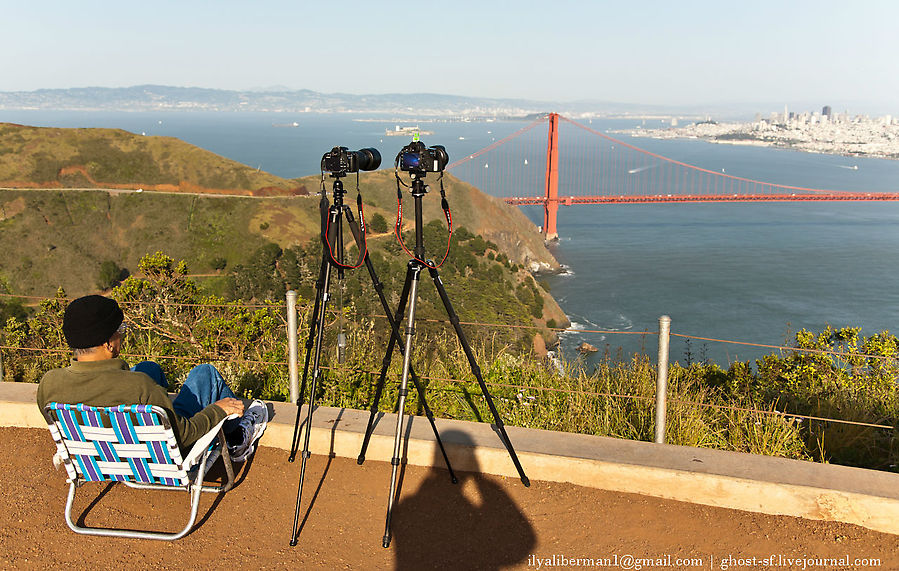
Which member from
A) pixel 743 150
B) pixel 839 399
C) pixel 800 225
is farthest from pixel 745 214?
pixel 839 399

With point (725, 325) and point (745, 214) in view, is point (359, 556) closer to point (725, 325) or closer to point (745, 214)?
point (725, 325)

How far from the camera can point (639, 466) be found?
2.79m

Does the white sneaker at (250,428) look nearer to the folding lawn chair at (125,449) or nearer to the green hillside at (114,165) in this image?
the folding lawn chair at (125,449)

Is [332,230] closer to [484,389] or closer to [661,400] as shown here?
[484,389]

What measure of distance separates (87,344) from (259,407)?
1.01 m

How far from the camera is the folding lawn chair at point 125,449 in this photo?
2215 mm

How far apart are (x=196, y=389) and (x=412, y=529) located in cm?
103

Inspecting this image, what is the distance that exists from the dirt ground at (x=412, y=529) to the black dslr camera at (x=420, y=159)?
52.4 inches

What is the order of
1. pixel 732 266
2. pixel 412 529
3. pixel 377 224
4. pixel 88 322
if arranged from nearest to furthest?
pixel 88 322 → pixel 412 529 → pixel 377 224 → pixel 732 266

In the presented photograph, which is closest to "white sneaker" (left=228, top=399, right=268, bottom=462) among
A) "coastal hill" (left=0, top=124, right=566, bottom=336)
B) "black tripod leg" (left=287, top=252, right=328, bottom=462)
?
"black tripod leg" (left=287, top=252, right=328, bottom=462)

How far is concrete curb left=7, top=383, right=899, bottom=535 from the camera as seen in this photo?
2.59m

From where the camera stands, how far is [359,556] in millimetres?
2449

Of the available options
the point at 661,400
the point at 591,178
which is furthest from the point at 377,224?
the point at 591,178

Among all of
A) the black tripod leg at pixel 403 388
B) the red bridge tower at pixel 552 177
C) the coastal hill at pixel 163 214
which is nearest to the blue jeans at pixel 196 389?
the black tripod leg at pixel 403 388
